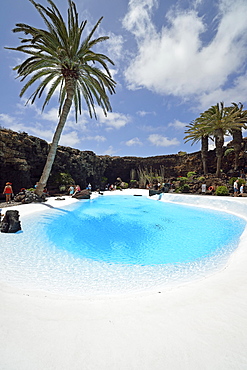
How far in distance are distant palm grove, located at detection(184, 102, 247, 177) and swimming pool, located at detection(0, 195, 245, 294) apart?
15282 mm

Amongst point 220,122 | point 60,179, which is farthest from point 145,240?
point 220,122

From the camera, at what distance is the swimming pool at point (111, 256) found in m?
2.86

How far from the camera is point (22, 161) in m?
14.8

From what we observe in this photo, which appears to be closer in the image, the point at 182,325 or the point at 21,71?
the point at 182,325

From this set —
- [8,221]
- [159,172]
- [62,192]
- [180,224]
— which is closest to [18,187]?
[62,192]

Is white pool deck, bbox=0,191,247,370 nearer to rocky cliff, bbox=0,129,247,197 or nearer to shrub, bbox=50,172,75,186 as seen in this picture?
rocky cliff, bbox=0,129,247,197

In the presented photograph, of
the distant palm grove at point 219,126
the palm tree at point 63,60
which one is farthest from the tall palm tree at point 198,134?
the palm tree at point 63,60

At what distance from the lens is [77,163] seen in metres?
23.1

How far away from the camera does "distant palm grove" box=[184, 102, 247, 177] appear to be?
1784cm

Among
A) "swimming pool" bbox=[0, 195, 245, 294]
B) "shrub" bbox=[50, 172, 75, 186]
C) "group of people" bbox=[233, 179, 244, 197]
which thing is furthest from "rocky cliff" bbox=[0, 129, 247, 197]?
"group of people" bbox=[233, 179, 244, 197]

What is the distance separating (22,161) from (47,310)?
15808 millimetres

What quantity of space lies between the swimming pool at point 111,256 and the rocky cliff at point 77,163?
10506 mm

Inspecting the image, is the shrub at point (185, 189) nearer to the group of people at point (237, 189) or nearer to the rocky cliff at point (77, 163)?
the group of people at point (237, 189)

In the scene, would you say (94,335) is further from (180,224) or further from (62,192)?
(62,192)
